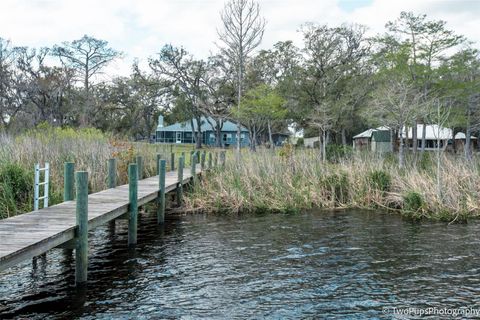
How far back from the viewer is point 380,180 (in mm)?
14578

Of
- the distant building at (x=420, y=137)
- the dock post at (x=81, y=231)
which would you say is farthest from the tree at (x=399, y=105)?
the dock post at (x=81, y=231)

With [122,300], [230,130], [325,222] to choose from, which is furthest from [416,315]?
[230,130]

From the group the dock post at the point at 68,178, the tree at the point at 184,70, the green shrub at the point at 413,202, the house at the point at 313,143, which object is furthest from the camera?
the tree at the point at 184,70

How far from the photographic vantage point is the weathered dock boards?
5.41m

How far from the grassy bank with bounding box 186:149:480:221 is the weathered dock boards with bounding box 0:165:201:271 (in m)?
4.25

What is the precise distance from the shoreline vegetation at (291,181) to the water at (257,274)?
1787mm

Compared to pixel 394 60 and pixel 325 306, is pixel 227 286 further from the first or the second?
pixel 394 60

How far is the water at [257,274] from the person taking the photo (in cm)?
619

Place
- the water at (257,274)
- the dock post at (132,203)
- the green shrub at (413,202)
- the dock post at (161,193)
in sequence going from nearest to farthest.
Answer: the water at (257,274), the dock post at (132,203), the dock post at (161,193), the green shrub at (413,202)

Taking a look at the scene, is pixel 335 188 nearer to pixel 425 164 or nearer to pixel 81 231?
pixel 425 164

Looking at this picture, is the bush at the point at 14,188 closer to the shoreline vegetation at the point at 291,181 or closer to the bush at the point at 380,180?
the shoreline vegetation at the point at 291,181

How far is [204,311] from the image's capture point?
6055 mm

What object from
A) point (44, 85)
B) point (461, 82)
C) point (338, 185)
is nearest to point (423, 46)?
point (461, 82)

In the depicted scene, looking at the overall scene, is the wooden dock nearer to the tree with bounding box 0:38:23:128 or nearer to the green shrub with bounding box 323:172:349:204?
the green shrub with bounding box 323:172:349:204
